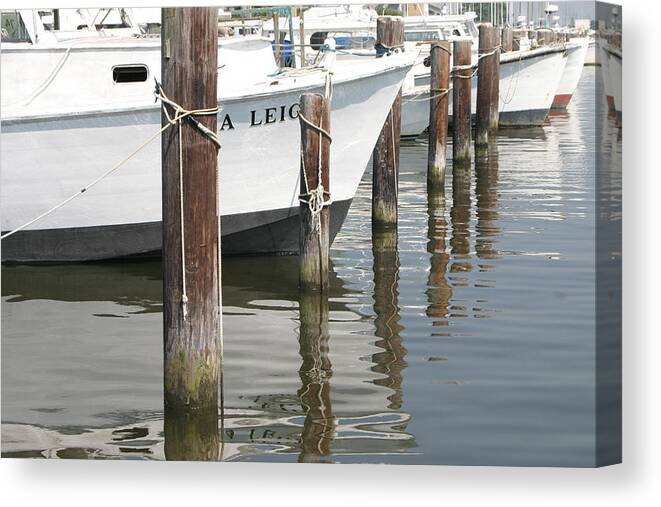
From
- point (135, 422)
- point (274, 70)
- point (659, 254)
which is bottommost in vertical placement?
point (135, 422)

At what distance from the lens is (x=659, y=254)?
18.1 ft

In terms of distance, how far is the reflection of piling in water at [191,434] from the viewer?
6.15 metres

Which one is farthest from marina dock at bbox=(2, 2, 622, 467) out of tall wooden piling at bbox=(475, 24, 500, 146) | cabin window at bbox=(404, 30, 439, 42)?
cabin window at bbox=(404, 30, 439, 42)

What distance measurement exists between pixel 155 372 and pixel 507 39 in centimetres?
1684

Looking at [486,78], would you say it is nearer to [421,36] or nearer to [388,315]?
[421,36]

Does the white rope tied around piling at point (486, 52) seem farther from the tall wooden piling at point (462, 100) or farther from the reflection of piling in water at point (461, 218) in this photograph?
the reflection of piling in water at point (461, 218)

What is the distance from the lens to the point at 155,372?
7605mm

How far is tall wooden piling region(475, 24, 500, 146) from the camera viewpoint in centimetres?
1869

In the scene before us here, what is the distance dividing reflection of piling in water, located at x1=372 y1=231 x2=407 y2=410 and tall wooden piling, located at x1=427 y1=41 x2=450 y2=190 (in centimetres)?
273

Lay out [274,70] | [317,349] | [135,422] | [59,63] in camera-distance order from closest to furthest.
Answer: [135,422] < [317,349] < [59,63] < [274,70]

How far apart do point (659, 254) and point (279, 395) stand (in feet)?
8.12

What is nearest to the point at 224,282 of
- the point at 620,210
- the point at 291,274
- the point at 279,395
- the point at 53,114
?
the point at 291,274

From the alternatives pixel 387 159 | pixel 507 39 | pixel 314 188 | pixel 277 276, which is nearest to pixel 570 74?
pixel 507 39

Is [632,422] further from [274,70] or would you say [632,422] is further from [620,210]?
[274,70]
